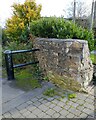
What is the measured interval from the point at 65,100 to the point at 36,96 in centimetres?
65

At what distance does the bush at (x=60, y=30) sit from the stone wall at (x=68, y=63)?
408mm

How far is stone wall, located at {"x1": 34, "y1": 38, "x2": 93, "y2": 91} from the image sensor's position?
3.18 meters

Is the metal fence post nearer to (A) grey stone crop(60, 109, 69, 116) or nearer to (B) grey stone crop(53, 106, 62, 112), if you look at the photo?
(B) grey stone crop(53, 106, 62, 112)

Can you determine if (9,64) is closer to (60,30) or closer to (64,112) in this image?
(60,30)

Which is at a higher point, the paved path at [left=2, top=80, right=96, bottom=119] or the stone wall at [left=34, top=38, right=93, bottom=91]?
the stone wall at [left=34, top=38, right=93, bottom=91]

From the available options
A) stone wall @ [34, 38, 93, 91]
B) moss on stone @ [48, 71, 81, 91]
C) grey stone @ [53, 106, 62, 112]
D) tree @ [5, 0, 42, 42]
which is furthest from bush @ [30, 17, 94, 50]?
tree @ [5, 0, 42, 42]

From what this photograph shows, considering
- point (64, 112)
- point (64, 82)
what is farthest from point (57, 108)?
point (64, 82)

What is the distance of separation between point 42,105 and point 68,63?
1172 millimetres

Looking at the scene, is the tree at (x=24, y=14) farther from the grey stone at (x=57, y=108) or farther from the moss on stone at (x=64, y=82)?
the grey stone at (x=57, y=108)

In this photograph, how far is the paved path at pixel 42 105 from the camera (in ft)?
8.05

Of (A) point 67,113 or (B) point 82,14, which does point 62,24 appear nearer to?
(A) point 67,113

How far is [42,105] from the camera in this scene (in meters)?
2.75

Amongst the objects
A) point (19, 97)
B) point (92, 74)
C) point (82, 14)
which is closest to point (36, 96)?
point (19, 97)

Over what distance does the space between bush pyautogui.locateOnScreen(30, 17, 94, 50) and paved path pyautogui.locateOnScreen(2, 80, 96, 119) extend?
160cm
